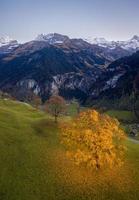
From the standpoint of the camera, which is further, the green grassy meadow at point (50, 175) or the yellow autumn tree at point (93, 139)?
the yellow autumn tree at point (93, 139)

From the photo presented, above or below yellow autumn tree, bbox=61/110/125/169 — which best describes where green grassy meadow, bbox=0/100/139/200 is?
below

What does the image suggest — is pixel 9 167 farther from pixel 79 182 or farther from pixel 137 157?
pixel 137 157

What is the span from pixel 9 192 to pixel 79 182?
15.9 metres

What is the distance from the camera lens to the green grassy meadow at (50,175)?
6372 centimetres

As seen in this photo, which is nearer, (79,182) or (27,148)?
(79,182)

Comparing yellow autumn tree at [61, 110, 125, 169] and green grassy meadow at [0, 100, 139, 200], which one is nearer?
green grassy meadow at [0, 100, 139, 200]

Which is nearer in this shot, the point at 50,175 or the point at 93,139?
the point at 50,175

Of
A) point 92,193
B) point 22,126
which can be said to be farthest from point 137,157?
point 22,126

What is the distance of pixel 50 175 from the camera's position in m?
70.4

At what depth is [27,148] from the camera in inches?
3214

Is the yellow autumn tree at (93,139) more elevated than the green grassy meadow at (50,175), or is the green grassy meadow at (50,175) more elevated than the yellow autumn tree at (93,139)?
the yellow autumn tree at (93,139)

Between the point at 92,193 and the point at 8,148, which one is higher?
the point at 8,148

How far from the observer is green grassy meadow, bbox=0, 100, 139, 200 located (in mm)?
63719

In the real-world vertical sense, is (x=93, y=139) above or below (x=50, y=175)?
above
